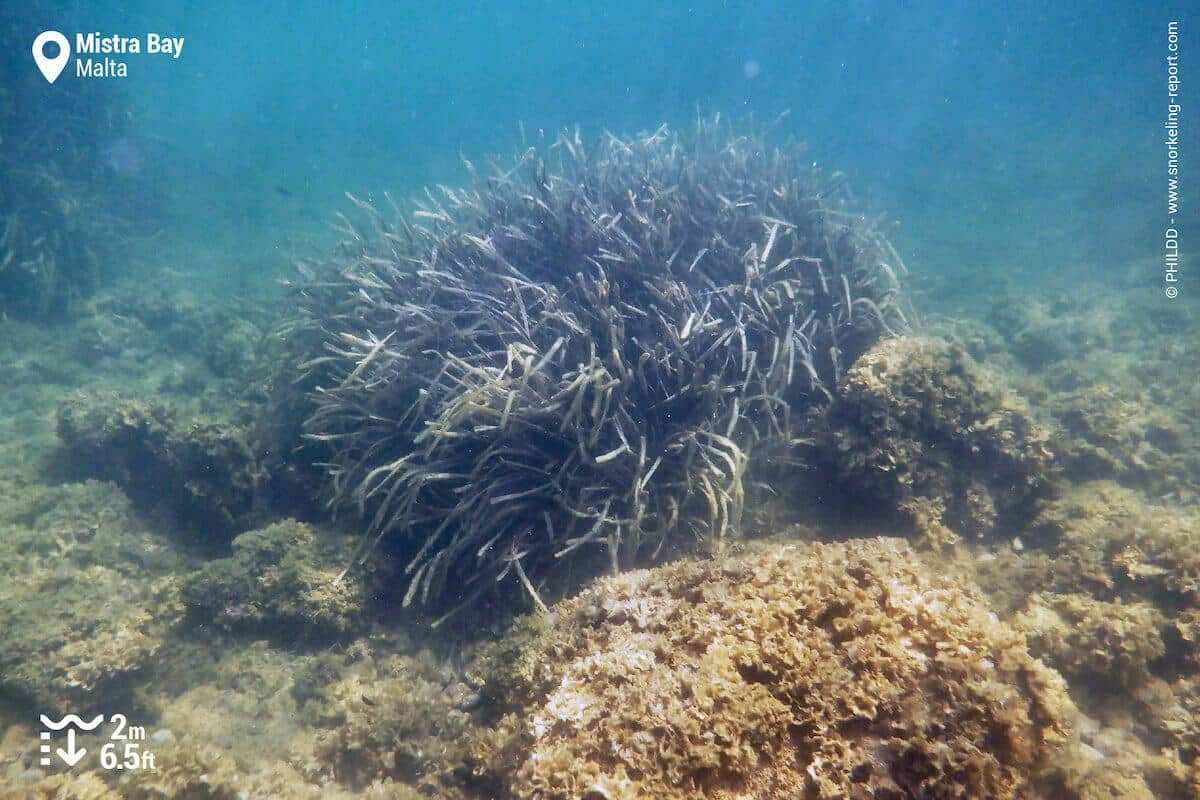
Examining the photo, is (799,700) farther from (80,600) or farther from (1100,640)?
(80,600)

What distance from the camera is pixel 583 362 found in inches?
191

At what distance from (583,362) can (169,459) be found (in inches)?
195

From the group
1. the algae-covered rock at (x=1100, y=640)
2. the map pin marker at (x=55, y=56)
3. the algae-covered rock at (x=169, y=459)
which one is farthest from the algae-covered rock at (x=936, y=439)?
the map pin marker at (x=55, y=56)

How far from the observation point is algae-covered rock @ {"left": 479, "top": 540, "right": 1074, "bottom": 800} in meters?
2.44

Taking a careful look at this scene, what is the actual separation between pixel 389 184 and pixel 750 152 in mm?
24475

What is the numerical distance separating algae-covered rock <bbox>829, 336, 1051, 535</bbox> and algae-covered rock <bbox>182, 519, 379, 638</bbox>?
4207 mm

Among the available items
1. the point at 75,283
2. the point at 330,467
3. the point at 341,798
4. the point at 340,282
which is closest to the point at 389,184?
the point at 75,283

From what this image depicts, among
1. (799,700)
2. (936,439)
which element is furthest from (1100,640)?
(799,700)

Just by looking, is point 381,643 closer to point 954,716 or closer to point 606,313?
point 606,313

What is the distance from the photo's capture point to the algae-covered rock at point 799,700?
2.44 metres

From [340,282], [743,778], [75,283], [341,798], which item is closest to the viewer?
[743,778]

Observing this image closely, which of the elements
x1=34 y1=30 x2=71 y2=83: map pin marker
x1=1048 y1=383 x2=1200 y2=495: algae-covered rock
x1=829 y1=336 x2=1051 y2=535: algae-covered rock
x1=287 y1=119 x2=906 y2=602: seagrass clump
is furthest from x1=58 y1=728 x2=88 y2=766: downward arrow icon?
x1=34 y1=30 x2=71 y2=83: map pin marker

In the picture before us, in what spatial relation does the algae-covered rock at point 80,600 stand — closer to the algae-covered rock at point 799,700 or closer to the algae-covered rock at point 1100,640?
the algae-covered rock at point 799,700

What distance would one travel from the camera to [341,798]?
3674 mm
